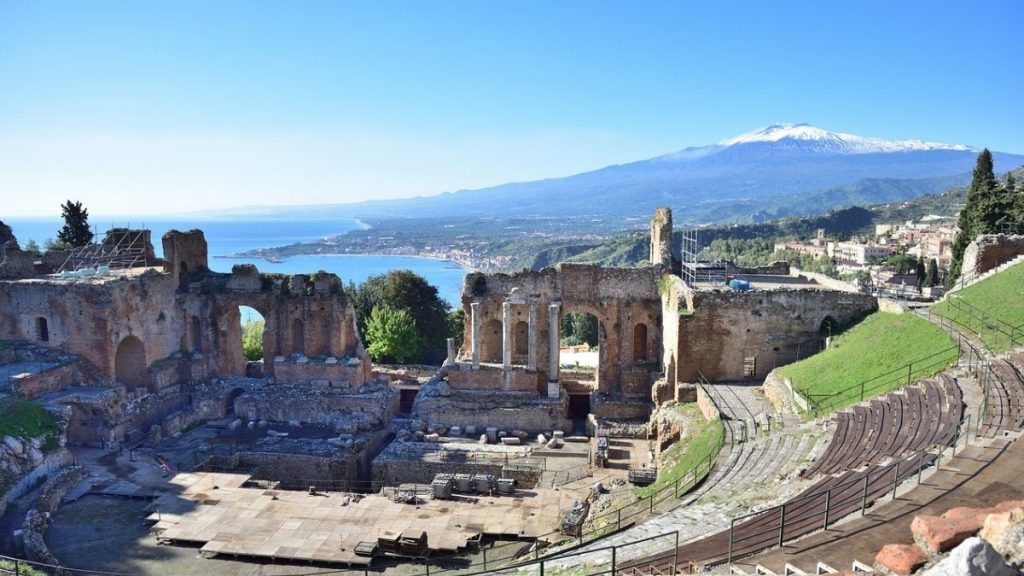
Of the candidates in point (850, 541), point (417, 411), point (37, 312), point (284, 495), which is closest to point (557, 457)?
point (417, 411)

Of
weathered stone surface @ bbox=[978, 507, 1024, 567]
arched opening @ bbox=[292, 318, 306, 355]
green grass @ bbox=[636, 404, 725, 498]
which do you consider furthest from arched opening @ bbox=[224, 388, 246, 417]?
weathered stone surface @ bbox=[978, 507, 1024, 567]

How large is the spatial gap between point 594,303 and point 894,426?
17.3 metres

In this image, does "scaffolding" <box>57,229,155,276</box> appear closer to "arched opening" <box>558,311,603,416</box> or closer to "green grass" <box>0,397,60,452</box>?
"green grass" <box>0,397,60,452</box>

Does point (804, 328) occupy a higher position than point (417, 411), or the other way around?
point (804, 328)

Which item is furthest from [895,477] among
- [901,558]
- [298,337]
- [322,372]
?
[298,337]

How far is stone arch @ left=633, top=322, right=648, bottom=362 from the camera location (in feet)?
114

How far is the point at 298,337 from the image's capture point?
117 feet

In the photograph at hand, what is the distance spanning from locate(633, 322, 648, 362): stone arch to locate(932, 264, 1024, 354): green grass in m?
12.6

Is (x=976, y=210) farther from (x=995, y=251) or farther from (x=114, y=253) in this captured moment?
(x=114, y=253)

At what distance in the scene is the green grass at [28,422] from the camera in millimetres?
24609

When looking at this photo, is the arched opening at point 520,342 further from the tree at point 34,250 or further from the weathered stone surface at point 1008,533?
the weathered stone surface at point 1008,533

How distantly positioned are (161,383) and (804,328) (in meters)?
29.5

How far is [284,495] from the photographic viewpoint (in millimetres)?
24250

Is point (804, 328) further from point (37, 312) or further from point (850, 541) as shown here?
point (37, 312)
